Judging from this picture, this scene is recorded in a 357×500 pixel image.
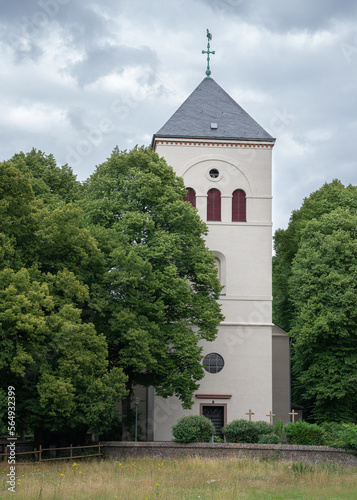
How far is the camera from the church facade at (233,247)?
33688mm

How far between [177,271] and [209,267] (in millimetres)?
1367

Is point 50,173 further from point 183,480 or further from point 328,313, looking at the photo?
point 183,480

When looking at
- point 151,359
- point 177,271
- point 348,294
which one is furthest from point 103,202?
point 348,294

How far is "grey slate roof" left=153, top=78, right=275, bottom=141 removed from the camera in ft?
118

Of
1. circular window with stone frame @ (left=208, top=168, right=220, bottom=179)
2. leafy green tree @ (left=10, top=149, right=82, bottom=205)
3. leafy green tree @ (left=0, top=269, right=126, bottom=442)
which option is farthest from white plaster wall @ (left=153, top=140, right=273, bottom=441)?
leafy green tree @ (left=0, top=269, right=126, bottom=442)

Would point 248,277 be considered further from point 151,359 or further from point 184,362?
point 151,359

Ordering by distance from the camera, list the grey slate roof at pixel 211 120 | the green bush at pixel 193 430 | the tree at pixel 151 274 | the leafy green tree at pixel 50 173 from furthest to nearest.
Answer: the grey slate roof at pixel 211 120 → the leafy green tree at pixel 50 173 → the tree at pixel 151 274 → the green bush at pixel 193 430

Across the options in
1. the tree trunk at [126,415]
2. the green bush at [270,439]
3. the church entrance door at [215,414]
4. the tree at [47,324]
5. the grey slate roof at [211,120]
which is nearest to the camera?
the tree at [47,324]

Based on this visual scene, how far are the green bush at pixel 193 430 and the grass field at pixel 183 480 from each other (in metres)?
1.57

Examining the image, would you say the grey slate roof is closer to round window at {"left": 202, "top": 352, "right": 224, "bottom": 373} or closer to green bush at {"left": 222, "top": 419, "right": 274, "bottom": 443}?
round window at {"left": 202, "top": 352, "right": 224, "bottom": 373}

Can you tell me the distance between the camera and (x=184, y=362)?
29.7 metres

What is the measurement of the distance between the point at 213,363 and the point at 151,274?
8.09 metres

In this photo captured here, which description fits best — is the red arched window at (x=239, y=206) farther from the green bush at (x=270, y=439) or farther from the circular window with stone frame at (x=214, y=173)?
the green bush at (x=270, y=439)

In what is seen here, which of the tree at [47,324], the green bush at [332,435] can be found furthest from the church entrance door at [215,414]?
the tree at [47,324]
